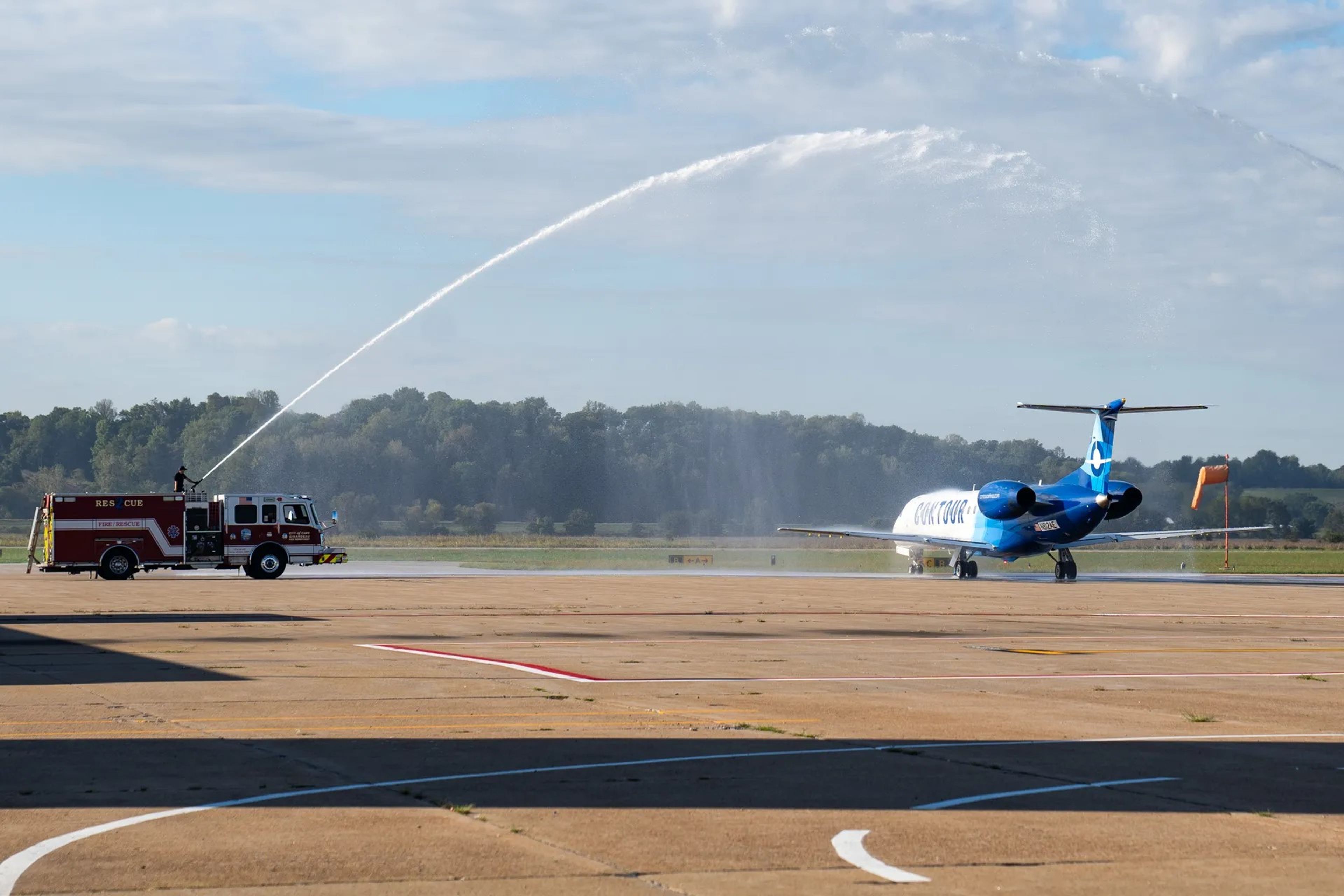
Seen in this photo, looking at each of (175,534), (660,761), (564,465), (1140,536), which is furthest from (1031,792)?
(564,465)

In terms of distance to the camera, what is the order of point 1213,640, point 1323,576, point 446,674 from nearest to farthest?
point 446,674, point 1213,640, point 1323,576

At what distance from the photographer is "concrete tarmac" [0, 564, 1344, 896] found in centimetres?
978

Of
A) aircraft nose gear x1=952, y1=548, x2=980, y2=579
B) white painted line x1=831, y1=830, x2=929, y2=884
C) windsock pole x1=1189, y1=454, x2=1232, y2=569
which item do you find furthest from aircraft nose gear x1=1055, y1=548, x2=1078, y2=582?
white painted line x1=831, y1=830, x2=929, y2=884

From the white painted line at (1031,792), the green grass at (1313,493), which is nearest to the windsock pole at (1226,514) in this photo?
the green grass at (1313,493)

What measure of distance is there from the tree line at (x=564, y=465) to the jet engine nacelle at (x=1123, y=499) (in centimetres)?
4163

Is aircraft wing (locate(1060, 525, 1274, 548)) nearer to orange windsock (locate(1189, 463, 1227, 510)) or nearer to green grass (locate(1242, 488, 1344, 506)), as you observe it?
orange windsock (locate(1189, 463, 1227, 510))

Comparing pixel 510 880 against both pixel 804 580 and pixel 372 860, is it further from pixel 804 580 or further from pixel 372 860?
pixel 804 580

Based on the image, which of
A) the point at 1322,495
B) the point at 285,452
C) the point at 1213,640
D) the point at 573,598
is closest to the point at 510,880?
the point at 1213,640

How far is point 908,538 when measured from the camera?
76.9 metres

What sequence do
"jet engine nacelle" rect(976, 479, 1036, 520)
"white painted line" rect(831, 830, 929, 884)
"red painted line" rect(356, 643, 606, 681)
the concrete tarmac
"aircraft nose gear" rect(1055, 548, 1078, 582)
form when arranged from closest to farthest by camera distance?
"white painted line" rect(831, 830, 929, 884) < the concrete tarmac < "red painted line" rect(356, 643, 606, 681) < "jet engine nacelle" rect(976, 479, 1036, 520) < "aircraft nose gear" rect(1055, 548, 1078, 582)

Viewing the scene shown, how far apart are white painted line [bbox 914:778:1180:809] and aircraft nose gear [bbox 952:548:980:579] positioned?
5957 cm

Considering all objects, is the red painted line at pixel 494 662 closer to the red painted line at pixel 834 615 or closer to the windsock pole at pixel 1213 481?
the red painted line at pixel 834 615

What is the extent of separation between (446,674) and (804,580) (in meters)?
46.6

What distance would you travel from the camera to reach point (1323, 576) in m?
A: 76.6
